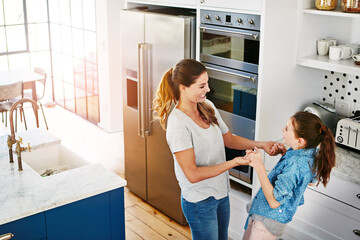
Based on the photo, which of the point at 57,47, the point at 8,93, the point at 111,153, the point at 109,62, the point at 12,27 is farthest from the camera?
the point at 57,47

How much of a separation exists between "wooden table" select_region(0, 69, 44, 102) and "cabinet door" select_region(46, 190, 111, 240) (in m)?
3.63

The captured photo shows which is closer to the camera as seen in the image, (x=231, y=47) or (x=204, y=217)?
(x=204, y=217)

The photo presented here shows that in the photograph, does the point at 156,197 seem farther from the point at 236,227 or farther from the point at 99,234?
the point at 99,234

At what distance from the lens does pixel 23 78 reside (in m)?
5.90

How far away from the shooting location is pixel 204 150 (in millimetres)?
2412

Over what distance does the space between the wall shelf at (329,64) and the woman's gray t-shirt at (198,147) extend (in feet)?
3.32

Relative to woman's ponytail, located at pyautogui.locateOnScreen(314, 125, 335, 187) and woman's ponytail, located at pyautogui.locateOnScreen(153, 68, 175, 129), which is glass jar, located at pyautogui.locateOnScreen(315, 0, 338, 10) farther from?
woman's ponytail, located at pyautogui.locateOnScreen(153, 68, 175, 129)

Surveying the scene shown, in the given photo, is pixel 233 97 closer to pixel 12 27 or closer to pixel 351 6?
pixel 351 6

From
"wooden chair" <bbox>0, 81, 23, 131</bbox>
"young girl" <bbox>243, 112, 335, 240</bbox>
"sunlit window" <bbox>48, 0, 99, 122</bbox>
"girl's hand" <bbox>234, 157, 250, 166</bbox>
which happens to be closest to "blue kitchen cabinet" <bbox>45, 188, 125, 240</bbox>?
A: "girl's hand" <bbox>234, 157, 250, 166</bbox>

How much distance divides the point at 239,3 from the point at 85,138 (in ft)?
→ 10.9

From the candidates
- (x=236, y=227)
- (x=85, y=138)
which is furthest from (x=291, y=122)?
(x=85, y=138)

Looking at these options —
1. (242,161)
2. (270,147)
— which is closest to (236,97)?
(270,147)

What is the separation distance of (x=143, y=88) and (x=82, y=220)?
1.48 m

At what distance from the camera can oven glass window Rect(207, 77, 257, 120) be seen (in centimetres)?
314
